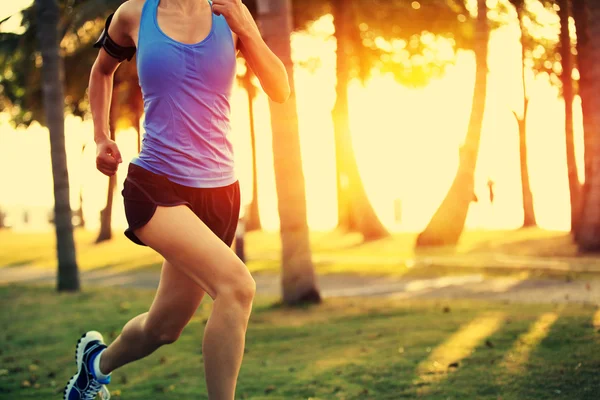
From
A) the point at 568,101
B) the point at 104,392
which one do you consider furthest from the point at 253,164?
the point at 104,392

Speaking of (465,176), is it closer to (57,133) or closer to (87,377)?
(57,133)

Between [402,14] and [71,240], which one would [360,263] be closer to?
[71,240]

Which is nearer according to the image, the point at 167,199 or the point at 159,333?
the point at 167,199

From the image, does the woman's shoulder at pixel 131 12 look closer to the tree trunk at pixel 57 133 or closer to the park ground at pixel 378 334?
the park ground at pixel 378 334

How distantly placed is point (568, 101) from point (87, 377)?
705 inches

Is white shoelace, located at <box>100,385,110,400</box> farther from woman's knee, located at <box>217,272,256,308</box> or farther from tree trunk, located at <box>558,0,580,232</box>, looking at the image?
tree trunk, located at <box>558,0,580,232</box>

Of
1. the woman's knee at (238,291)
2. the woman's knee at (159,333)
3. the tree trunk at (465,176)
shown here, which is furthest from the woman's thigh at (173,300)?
the tree trunk at (465,176)

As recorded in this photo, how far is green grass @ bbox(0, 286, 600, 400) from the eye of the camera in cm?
612

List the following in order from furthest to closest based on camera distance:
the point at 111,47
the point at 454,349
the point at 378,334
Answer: the point at 378,334
the point at 454,349
the point at 111,47

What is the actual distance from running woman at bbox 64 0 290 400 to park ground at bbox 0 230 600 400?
2.41m

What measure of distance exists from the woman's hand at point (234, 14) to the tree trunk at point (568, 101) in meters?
17.1

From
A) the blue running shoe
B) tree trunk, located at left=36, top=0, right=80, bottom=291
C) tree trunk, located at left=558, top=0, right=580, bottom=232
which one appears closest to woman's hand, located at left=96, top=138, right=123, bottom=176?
the blue running shoe

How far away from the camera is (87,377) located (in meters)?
4.81

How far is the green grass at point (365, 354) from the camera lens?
612 centimetres
